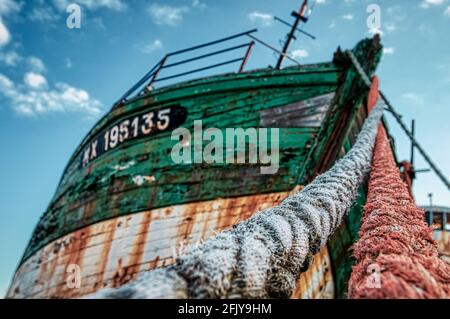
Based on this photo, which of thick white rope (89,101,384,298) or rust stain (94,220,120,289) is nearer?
thick white rope (89,101,384,298)

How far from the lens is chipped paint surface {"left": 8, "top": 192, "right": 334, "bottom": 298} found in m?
3.75

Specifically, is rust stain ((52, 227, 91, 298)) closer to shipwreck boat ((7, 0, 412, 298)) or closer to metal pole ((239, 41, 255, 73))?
shipwreck boat ((7, 0, 412, 298))

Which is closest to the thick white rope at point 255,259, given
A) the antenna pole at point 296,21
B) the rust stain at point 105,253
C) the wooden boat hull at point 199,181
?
the wooden boat hull at point 199,181

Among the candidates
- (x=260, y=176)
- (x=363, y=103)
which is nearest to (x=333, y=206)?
(x=260, y=176)

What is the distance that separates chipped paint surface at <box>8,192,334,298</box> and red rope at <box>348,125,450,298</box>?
2076 millimetres

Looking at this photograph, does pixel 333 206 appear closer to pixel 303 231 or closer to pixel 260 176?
pixel 303 231

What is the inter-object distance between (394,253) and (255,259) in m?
0.32

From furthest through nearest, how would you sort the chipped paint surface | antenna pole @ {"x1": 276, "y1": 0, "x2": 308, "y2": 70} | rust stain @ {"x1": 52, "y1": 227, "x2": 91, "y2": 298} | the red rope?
antenna pole @ {"x1": 276, "y1": 0, "x2": 308, "y2": 70}, rust stain @ {"x1": 52, "y1": 227, "x2": 91, "y2": 298}, the chipped paint surface, the red rope

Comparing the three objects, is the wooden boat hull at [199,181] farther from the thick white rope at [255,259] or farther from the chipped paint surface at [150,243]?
the thick white rope at [255,259]

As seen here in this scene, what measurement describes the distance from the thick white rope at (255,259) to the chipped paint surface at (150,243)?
2.54 meters

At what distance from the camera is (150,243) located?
3928 mm

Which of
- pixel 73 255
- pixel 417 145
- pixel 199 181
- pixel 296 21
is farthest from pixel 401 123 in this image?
pixel 296 21

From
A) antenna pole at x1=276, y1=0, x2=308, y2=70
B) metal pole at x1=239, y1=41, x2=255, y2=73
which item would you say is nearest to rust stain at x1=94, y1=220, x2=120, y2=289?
metal pole at x1=239, y1=41, x2=255, y2=73
